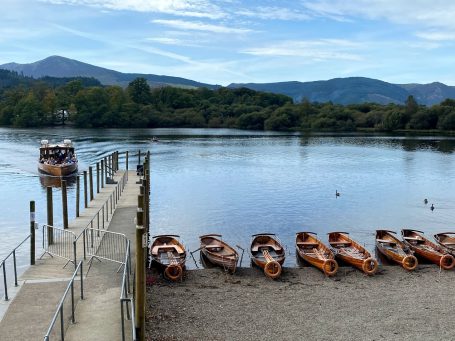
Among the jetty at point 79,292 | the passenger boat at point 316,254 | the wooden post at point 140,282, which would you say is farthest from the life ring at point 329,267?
the wooden post at point 140,282

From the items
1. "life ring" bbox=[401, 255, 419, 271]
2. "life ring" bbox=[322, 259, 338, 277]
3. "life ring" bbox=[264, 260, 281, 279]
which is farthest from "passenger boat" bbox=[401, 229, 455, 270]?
"life ring" bbox=[264, 260, 281, 279]

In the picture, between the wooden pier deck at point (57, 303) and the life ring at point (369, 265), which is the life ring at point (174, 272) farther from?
the life ring at point (369, 265)

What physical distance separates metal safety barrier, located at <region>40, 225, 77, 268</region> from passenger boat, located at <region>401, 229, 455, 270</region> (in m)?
19.7

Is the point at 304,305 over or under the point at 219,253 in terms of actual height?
under

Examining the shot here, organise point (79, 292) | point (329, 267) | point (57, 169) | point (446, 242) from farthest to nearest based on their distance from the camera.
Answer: point (57, 169) → point (446, 242) → point (329, 267) → point (79, 292)

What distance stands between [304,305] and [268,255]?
5874 millimetres

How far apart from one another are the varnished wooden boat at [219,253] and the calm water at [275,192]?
2.13 metres

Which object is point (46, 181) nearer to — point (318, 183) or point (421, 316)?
point (318, 183)

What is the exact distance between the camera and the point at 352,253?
29141mm

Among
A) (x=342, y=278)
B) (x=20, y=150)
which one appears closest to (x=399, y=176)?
(x=342, y=278)

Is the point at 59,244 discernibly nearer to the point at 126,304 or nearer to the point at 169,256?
the point at 169,256

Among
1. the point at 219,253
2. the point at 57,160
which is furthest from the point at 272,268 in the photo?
the point at 57,160

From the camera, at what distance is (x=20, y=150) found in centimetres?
9912

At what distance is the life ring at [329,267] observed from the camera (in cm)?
2657
